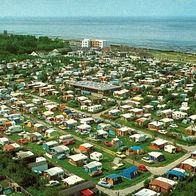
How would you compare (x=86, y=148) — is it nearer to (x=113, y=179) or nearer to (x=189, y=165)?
(x=113, y=179)

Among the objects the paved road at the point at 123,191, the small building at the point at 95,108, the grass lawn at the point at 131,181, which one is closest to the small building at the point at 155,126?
the small building at the point at 95,108

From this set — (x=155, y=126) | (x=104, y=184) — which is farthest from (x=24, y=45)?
(x=104, y=184)

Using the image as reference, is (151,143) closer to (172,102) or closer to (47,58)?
(172,102)

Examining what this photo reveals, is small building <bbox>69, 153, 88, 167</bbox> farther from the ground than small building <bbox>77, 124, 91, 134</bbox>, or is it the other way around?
small building <bbox>77, 124, 91, 134</bbox>

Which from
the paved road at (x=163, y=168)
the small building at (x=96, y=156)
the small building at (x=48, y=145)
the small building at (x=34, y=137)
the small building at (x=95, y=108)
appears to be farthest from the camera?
the small building at (x=95, y=108)

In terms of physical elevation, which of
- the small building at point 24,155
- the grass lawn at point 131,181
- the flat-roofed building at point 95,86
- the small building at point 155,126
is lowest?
the grass lawn at point 131,181

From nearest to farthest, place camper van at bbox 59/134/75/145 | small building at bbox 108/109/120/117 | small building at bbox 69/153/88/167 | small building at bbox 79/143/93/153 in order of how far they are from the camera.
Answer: small building at bbox 69/153/88/167
small building at bbox 79/143/93/153
camper van at bbox 59/134/75/145
small building at bbox 108/109/120/117

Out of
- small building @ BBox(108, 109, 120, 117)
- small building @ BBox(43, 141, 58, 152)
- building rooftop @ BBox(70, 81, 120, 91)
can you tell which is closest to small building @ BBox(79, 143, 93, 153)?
→ small building @ BBox(43, 141, 58, 152)

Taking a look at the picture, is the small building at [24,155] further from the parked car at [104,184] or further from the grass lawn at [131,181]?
the grass lawn at [131,181]

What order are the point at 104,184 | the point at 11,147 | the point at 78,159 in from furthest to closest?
1. the point at 11,147
2. the point at 78,159
3. the point at 104,184

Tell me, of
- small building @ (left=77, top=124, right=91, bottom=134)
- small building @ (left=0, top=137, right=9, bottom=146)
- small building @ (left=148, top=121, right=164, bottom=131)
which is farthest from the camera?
small building @ (left=148, top=121, right=164, bottom=131)

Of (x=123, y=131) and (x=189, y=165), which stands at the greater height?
(x=123, y=131)

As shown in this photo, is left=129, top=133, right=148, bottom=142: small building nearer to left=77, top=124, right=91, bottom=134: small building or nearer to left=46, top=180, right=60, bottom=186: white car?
left=77, top=124, right=91, bottom=134: small building
